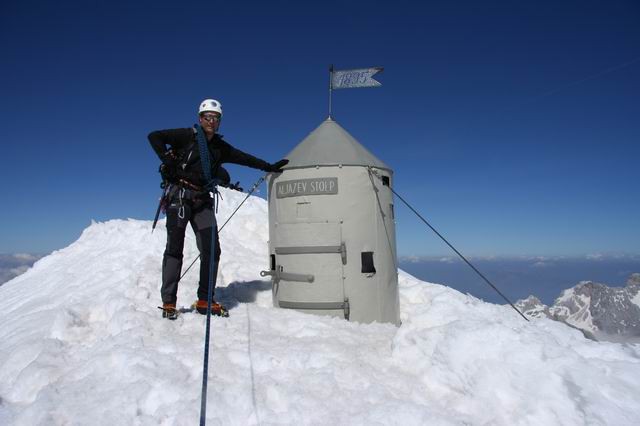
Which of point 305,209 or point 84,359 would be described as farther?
point 305,209

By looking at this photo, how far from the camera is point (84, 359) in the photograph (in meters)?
4.94

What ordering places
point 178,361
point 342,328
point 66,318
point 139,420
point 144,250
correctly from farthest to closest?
point 144,250, point 342,328, point 66,318, point 178,361, point 139,420

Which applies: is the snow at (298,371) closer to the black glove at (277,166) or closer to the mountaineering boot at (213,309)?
the mountaineering boot at (213,309)

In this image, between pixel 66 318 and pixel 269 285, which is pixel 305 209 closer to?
pixel 269 285

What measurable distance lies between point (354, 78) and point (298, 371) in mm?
6099

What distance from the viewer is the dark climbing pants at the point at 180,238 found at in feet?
20.8

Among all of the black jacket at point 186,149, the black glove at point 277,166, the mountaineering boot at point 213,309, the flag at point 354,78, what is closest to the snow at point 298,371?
the mountaineering boot at point 213,309

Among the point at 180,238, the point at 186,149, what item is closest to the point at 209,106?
the point at 186,149

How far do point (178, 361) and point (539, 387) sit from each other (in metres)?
3.87

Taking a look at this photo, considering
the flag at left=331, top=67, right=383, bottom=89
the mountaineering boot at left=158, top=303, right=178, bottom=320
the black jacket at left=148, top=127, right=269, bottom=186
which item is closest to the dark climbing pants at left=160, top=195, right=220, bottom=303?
the mountaineering boot at left=158, top=303, right=178, bottom=320

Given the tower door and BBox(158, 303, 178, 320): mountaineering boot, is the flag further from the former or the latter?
BBox(158, 303, 178, 320): mountaineering boot

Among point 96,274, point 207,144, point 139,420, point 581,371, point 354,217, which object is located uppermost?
point 207,144

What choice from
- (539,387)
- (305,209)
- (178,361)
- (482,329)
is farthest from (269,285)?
(539,387)

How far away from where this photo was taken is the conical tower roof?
7406 millimetres
